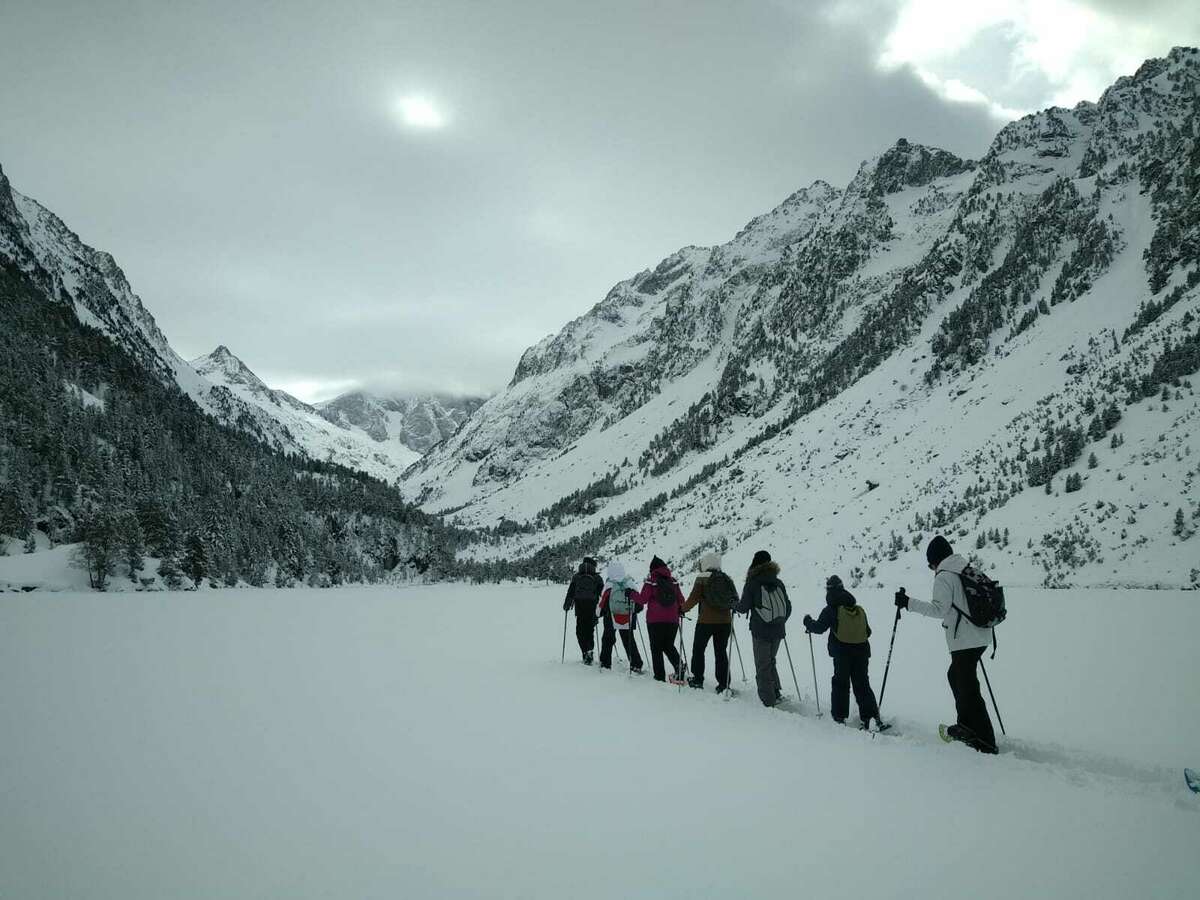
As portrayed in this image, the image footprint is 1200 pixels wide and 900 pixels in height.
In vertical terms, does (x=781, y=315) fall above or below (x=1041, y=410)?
above

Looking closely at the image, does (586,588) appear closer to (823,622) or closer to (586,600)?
(586,600)

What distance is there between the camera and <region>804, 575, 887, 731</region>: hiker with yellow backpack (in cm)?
729

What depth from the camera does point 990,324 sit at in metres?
54.8

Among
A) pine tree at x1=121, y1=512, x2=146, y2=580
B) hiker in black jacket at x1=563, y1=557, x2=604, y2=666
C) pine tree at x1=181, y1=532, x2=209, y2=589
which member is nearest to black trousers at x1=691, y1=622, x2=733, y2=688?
hiker in black jacket at x1=563, y1=557, x2=604, y2=666

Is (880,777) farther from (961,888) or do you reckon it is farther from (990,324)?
(990,324)

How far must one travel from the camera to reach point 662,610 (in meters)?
10.1

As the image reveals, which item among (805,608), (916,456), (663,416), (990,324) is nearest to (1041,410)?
(916,456)

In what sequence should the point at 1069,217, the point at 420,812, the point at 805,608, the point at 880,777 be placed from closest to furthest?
the point at 420,812
the point at 880,777
the point at 805,608
the point at 1069,217

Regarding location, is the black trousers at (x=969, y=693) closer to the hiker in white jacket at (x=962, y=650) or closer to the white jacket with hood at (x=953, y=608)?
the hiker in white jacket at (x=962, y=650)

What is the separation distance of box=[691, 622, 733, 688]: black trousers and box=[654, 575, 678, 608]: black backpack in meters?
0.77

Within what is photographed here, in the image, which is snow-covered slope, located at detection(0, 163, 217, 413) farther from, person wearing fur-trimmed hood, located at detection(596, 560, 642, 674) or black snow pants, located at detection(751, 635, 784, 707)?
black snow pants, located at detection(751, 635, 784, 707)

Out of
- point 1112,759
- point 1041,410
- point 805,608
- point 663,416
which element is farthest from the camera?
point 663,416

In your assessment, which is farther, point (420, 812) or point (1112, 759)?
point (1112, 759)

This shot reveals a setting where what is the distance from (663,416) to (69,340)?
109 metres
